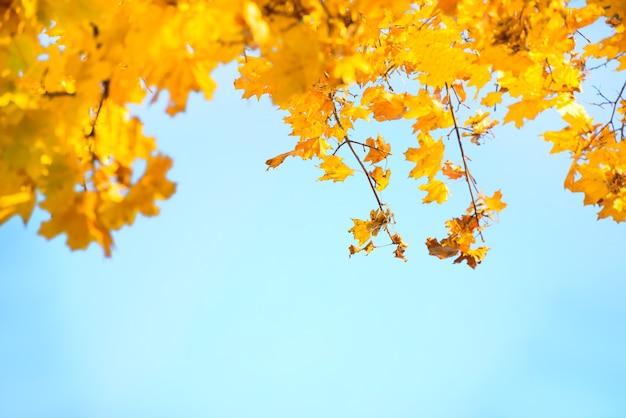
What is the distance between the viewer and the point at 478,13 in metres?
1.45

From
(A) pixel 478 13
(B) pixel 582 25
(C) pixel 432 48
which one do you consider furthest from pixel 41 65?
(B) pixel 582 25

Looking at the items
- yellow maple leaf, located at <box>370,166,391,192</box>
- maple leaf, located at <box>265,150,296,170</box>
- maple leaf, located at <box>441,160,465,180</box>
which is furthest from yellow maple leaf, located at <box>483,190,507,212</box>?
maple leaf, located at <box>265,150,296,170</box>

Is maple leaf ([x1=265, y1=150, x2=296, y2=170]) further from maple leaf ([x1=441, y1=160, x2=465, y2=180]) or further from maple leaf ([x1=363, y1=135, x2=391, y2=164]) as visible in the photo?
maple leaf ([x1=441, y1=160, x2=465, y2=180])

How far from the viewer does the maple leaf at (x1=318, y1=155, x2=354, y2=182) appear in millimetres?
2395

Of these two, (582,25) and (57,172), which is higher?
(582,25)

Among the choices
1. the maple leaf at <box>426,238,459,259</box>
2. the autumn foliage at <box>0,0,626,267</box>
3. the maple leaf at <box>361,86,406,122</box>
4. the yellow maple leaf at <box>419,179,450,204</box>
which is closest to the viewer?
the autumn foliage at <box>0,0,626,267</box>

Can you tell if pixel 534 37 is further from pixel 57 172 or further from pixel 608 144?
pixel 57 172

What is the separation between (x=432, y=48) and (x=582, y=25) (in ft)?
1.51

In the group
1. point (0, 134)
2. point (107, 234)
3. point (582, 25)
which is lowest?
point (107, 234)

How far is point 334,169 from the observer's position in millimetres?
2416

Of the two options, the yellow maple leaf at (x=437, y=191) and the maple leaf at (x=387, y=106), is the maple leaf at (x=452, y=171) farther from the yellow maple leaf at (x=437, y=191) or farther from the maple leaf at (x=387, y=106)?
the maple leaf at (x=387, y=106)

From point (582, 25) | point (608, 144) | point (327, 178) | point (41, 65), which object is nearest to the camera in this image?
point (41, 65)

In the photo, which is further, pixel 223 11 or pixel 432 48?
pixel 432 48

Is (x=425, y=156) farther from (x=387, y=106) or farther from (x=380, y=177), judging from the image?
(x=380, y=177)
